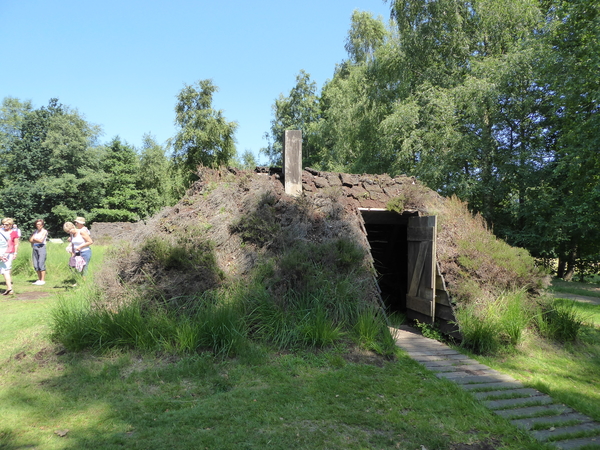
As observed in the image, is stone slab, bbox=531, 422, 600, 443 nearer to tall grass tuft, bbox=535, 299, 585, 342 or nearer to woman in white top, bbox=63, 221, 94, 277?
tall grass tuft, bbox=535, 299, 585, 342

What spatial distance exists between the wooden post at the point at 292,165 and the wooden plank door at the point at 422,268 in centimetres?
237

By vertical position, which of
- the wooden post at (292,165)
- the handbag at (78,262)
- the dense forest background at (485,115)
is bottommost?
the handbag at (78,262)

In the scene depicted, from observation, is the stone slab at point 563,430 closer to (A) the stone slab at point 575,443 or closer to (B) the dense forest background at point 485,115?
(A) the stone slab at point 575,443

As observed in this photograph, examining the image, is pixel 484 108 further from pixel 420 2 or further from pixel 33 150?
pixel 33 150

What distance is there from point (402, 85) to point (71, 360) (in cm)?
1964

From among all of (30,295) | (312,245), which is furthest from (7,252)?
(312,245)

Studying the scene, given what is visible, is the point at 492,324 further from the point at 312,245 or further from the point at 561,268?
the point at 561,268

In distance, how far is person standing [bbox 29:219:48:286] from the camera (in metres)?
9.28

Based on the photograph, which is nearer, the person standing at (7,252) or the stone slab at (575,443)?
the stone slab at (575,443)

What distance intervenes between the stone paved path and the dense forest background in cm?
924

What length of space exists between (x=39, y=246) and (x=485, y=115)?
17120 mm

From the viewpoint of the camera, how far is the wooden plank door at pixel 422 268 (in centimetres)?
704

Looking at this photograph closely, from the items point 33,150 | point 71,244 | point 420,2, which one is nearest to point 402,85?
point 420,2

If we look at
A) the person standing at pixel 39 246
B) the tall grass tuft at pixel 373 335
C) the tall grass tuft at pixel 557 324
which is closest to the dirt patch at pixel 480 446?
the tall grass tuft at pixel 373 335
